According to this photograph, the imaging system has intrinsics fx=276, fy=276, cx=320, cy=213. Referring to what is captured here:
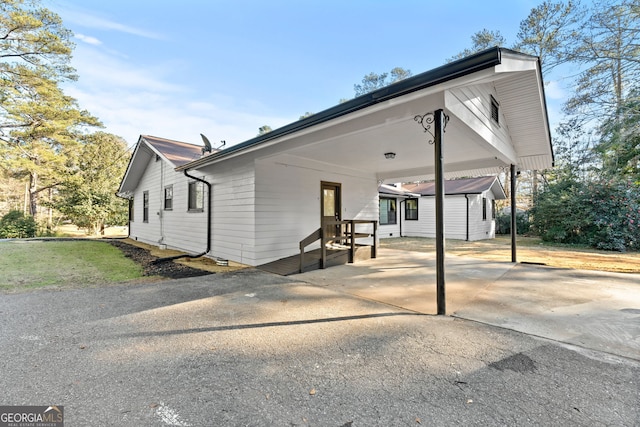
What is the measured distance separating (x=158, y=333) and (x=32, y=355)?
3.19 feet

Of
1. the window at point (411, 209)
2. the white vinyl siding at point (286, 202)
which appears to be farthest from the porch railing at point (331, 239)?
the window at point (411, 209)

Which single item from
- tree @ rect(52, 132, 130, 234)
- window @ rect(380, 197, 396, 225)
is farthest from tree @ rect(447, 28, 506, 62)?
tree @ rect(52, 132, 130, 234)

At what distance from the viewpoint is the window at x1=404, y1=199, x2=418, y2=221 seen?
17.2 meters

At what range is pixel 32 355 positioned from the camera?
2.46 meters

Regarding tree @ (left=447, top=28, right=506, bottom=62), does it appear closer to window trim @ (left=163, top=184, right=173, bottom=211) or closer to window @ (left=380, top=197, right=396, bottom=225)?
window @ (left=380, top=197, right=396, bottom=225)

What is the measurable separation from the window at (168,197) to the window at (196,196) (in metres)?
1.69

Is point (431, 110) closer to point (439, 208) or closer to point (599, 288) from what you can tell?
point (439, 208)

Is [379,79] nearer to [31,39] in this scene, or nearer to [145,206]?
[145,206]

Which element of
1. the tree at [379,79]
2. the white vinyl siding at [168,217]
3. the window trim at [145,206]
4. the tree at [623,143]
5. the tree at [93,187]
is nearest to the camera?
the white vinyl siding at [168,217]

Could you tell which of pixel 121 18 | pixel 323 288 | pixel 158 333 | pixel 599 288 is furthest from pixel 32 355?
pixel 121 18

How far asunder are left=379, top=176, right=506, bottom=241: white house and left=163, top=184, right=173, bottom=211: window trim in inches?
394

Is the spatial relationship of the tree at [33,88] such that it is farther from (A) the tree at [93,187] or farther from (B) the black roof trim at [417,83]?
(B) the black roof trim at [417,83]

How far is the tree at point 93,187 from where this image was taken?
16484mm

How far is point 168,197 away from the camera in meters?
10.6
